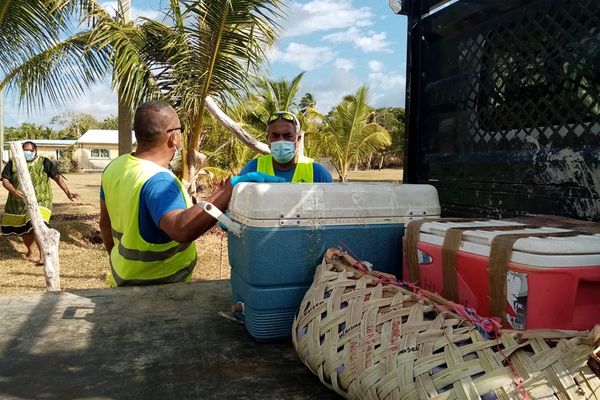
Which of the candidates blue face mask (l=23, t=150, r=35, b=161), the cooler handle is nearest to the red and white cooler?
the cooler handle

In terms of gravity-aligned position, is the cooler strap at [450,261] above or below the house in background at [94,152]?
below

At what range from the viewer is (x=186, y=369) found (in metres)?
1.24

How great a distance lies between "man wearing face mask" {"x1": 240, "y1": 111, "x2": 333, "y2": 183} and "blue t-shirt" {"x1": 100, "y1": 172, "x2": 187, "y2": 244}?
1063 millimetres

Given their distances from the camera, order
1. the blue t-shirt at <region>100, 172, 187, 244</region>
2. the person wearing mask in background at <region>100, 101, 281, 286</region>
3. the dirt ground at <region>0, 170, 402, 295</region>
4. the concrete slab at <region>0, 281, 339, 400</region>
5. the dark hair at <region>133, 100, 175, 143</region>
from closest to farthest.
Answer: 1. the concrete slab at <region>0, 281, 339, 400</region>
2. the blue t-shirt at <region>100, 172, 187, 244</region>
3. the person wearing mask in background at <region>100, 101, 281, 286</region>
4. the dark hair at <region>133, 100, 175, 143</region>
5. the dirt ground at <region>0, 170, 402, 295</region>

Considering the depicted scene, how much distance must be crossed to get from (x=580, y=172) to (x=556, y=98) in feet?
0.86

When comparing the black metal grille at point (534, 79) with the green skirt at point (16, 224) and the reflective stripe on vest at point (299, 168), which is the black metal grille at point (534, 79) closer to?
the reflective stripe on vest at point (299, 168)

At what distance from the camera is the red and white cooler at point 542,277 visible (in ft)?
3.34

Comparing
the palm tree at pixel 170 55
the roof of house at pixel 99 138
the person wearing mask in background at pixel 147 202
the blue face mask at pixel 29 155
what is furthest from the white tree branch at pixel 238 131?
the roof of house at pixel 99 138

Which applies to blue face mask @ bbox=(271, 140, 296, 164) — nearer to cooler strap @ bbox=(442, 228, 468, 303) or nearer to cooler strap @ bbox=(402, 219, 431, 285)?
cooler strap @ bbox=(402, 219, 431, 285)

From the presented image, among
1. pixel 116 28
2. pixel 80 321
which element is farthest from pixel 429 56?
pixel 116 28

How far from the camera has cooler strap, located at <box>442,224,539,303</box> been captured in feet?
4.10

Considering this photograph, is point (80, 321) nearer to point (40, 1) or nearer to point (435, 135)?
point (435, 135)

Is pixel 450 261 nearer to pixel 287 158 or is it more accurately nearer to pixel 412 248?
pixel 412 248

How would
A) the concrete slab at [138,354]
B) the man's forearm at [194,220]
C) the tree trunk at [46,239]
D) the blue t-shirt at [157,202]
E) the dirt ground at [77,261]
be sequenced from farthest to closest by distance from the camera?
the dirt ground at [77,261], the tree trunk at [46,239], the blue t-shirt at [157,202], the man's forearm at [194,220], the concrete slab at [138,354]
